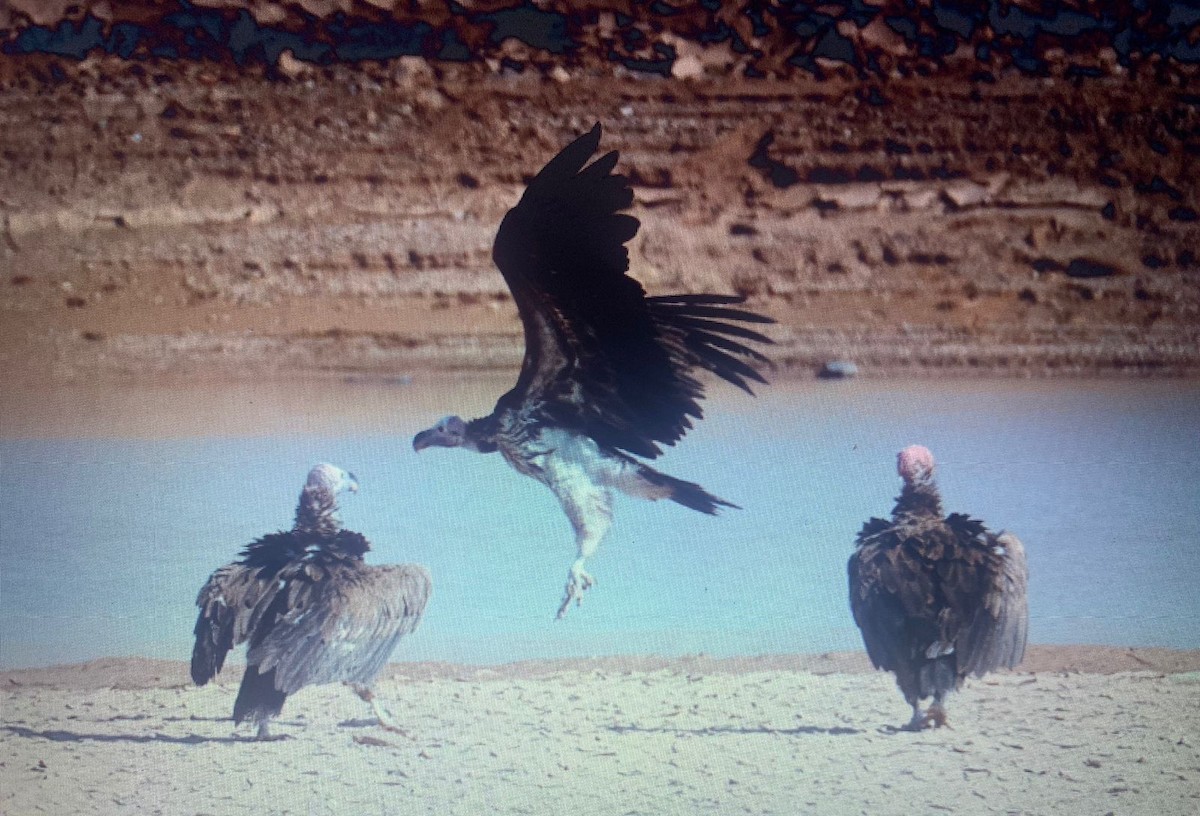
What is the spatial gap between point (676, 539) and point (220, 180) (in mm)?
912

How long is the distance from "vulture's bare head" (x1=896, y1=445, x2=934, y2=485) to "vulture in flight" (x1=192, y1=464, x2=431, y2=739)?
0.73 meters

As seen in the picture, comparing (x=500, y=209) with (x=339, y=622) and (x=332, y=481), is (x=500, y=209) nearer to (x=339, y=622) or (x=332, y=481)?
(x=332, y=481)

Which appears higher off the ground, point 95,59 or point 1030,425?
point 95,59

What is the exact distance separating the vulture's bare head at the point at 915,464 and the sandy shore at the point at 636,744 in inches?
11.0

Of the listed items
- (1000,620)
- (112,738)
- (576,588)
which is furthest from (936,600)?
(112,738)

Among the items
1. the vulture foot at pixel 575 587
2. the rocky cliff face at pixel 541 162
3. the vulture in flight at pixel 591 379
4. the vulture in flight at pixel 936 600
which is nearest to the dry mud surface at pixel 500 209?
the rocky cliff face at pixel 541 162

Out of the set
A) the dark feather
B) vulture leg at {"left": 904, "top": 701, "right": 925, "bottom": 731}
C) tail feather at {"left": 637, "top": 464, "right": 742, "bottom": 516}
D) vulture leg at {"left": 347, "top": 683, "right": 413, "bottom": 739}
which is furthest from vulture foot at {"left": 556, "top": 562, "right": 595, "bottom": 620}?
vulture leg at {"left": 904, "top": 701, "right": 925, "bottom": 731}

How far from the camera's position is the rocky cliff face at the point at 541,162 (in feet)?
5.93

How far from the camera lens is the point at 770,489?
1725 millimetres

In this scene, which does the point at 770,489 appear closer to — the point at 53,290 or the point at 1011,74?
the point at 1011,74

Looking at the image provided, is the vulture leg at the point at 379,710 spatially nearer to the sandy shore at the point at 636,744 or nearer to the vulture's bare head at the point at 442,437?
the sandy shore at the point at 636,744

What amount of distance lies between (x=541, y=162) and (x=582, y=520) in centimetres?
56

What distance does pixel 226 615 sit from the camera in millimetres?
1682

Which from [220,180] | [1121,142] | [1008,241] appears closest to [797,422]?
[1008,241]
